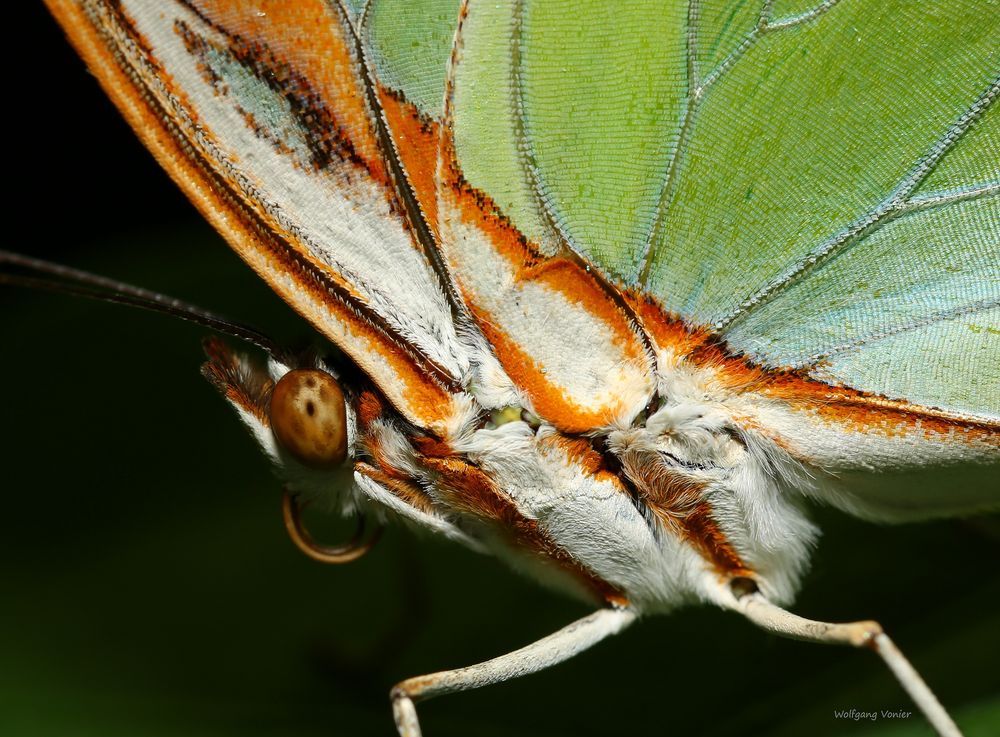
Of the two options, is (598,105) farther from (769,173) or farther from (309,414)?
(309,414)

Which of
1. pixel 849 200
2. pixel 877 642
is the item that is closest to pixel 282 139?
pixel 849 200

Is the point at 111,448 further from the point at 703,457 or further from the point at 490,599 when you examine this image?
the point at 703,457

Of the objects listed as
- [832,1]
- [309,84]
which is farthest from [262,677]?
[832,1]

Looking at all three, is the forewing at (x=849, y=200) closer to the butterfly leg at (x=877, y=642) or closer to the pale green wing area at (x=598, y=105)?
the pale green wing area at (x=598, y=105)

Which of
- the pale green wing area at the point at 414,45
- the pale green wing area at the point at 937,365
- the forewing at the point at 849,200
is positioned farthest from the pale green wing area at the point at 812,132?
the pale green wing area at the point at 414,45

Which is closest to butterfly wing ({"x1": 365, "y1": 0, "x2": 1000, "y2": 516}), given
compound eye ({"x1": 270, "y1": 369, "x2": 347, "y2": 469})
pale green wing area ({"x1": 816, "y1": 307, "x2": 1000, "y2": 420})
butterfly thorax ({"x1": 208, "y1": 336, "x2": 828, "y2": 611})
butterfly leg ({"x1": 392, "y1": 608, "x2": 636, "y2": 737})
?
pale green wing area ({"x1": 816, "y1": 307, "x2": 1000, "y2": 420})

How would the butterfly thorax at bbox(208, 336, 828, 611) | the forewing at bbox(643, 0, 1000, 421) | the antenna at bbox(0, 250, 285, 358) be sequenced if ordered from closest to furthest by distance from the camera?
the antenna at bbox(0, 250, 285, 358) → the forewing at bbox(643, 0, 1000, 421) → the butterfly thorax at bbox(208, 336, 828, 611)

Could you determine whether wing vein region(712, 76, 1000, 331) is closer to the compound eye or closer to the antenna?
the compound eye

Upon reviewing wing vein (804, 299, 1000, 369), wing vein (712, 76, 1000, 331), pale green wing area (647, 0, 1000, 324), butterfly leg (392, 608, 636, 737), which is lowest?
butterfly leg (392, 608, 636, 737)
